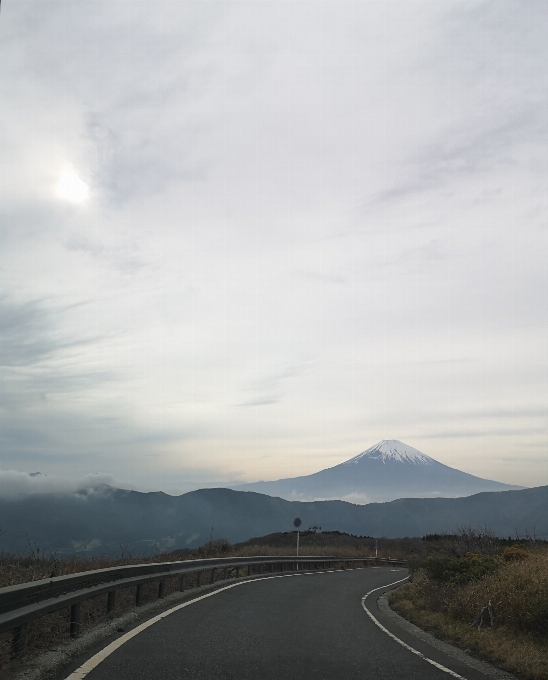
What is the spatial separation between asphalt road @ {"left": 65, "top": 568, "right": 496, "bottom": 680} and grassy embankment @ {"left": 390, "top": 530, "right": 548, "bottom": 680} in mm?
933

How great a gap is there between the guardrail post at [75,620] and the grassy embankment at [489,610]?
6.21 metres

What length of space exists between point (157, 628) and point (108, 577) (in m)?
1.44

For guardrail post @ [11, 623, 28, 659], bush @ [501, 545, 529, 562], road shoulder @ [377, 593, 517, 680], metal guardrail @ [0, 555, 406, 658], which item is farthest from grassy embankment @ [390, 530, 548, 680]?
guardrail post @ [11, 623, 28, 659]

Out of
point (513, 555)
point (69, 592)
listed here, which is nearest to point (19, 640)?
point (69, 592)

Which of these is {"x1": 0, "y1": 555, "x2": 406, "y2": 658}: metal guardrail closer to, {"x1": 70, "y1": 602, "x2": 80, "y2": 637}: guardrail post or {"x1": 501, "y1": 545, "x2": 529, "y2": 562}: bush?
{"x1": 70, "y1": 602, "x2": 80, "y2": 637}: guardrail post

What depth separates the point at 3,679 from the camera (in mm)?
6527

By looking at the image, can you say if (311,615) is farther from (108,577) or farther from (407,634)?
(108,577)

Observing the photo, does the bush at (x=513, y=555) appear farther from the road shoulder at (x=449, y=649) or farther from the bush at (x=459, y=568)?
the road shoulder at (x=449, y=649)

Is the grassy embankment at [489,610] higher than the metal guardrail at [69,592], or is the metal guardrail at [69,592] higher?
the metal guardrail at [69,592]

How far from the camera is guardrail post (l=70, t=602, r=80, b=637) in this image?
9.10m

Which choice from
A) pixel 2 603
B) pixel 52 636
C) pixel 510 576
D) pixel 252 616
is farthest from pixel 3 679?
pixel 510 576

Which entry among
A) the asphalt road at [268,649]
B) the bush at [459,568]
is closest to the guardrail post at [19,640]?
the asphalt road at [268,649]

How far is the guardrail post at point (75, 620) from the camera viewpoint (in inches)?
358

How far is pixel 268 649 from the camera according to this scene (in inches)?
354
